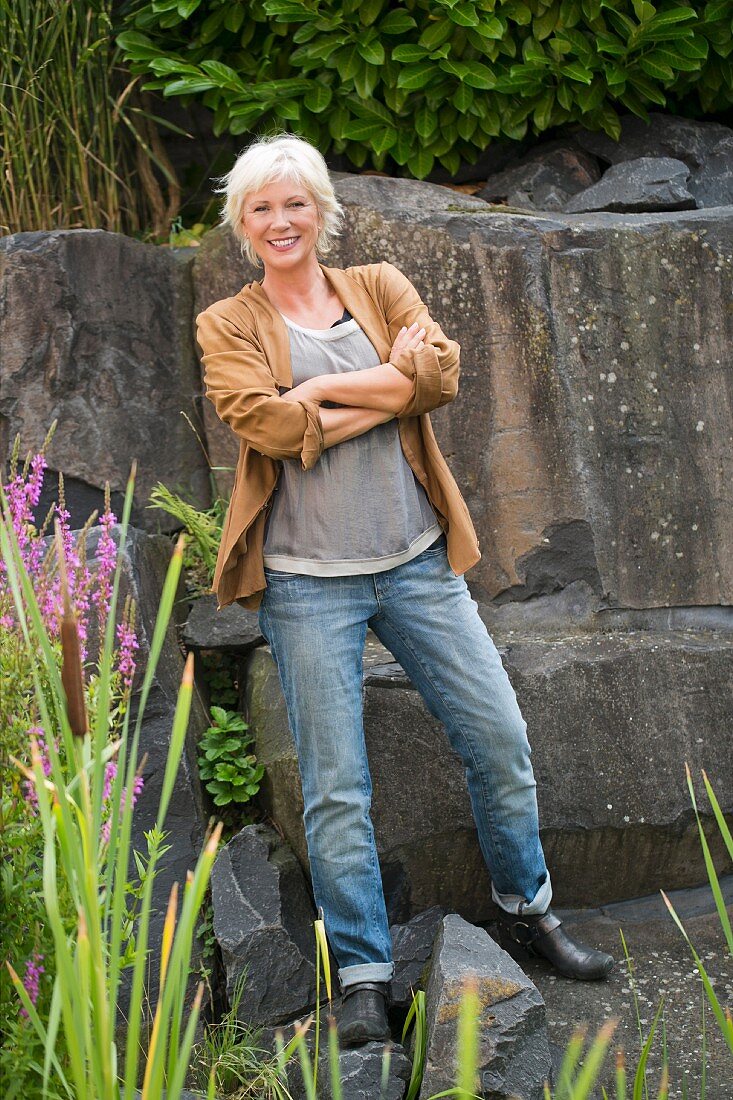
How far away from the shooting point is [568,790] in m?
3.29

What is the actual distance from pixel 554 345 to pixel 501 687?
4.68ft

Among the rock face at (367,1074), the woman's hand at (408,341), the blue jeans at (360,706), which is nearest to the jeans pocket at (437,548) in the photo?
the blue jeans at (360,706)

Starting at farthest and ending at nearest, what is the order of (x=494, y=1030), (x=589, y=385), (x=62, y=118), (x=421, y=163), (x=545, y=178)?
(x=545, y=178)
(x=421, y=163)
(x=62, y=118)
(x=589, y=385)
(x=494, y=1030)

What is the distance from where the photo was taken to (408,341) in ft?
8.53

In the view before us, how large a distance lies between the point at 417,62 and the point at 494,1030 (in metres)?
3.30

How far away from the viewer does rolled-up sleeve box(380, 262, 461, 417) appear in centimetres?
256

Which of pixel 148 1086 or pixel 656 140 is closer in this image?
pixel 148 1086

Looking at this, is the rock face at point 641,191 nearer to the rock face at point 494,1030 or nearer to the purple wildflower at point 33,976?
the rock face at point 494,1030

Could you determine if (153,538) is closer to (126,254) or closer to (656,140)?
(126,254)

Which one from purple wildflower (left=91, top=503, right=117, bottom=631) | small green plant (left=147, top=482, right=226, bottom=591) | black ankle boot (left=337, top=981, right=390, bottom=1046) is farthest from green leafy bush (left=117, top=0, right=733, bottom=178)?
black ankle boot (left=337, top=981, right=390, bottom=1046)

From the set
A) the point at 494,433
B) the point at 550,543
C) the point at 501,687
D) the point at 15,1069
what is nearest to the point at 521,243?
the point at 494,433

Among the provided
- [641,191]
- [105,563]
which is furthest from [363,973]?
[641,191]

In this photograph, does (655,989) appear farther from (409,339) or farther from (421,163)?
(421,163)

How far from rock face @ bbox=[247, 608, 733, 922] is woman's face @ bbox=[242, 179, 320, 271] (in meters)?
1.27
